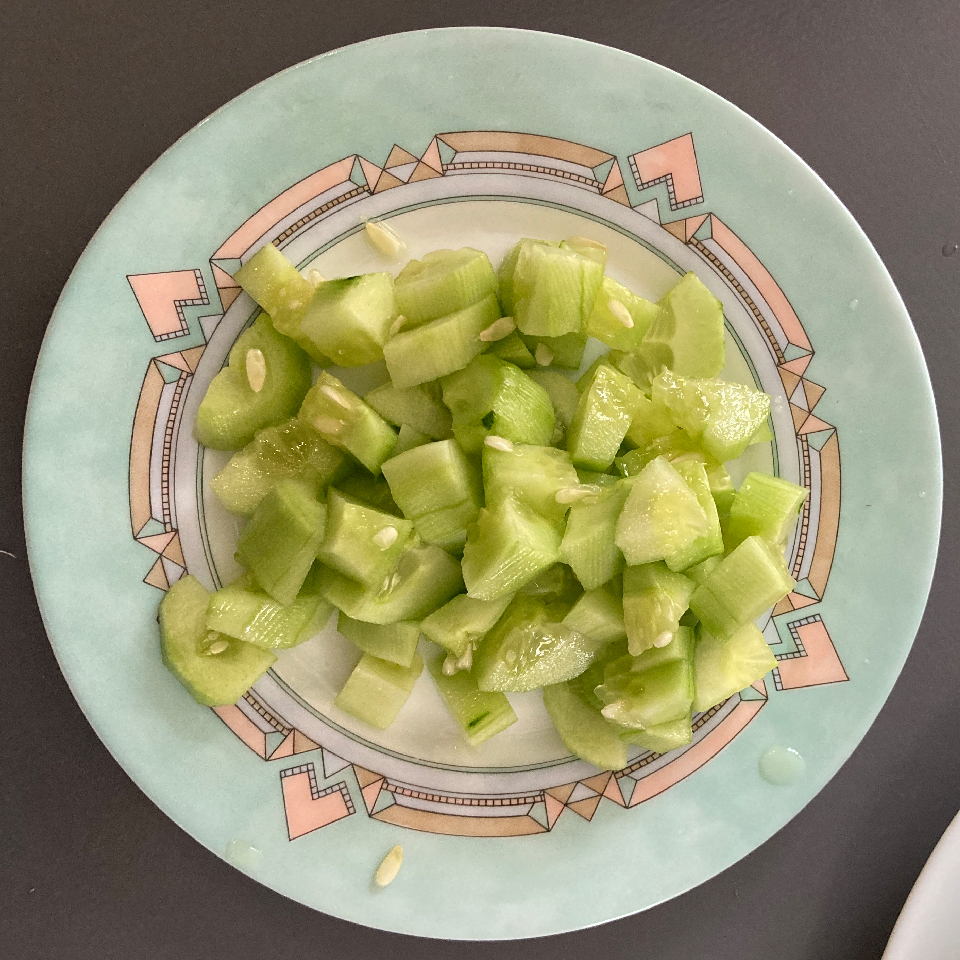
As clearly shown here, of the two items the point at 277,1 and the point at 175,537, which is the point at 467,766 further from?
the point at 277,1

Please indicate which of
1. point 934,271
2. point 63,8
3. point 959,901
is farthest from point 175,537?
point 959,901

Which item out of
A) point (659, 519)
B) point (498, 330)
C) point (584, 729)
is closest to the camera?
point (659, 519)

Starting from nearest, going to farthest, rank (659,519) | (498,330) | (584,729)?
(659,519), (498,330), (584,729)

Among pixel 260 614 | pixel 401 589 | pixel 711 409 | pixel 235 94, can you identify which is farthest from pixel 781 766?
pixel 235 94

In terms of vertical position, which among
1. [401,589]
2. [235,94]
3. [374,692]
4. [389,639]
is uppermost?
[235,94]

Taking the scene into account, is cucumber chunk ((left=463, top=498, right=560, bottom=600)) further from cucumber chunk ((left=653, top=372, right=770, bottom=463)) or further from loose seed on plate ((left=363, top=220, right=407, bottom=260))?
loose seed on plate ((left=363, top=220, right=407, bottom=260))

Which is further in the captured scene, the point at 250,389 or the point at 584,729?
the point at 584,729

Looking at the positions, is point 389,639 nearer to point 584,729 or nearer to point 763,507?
point 584,729
